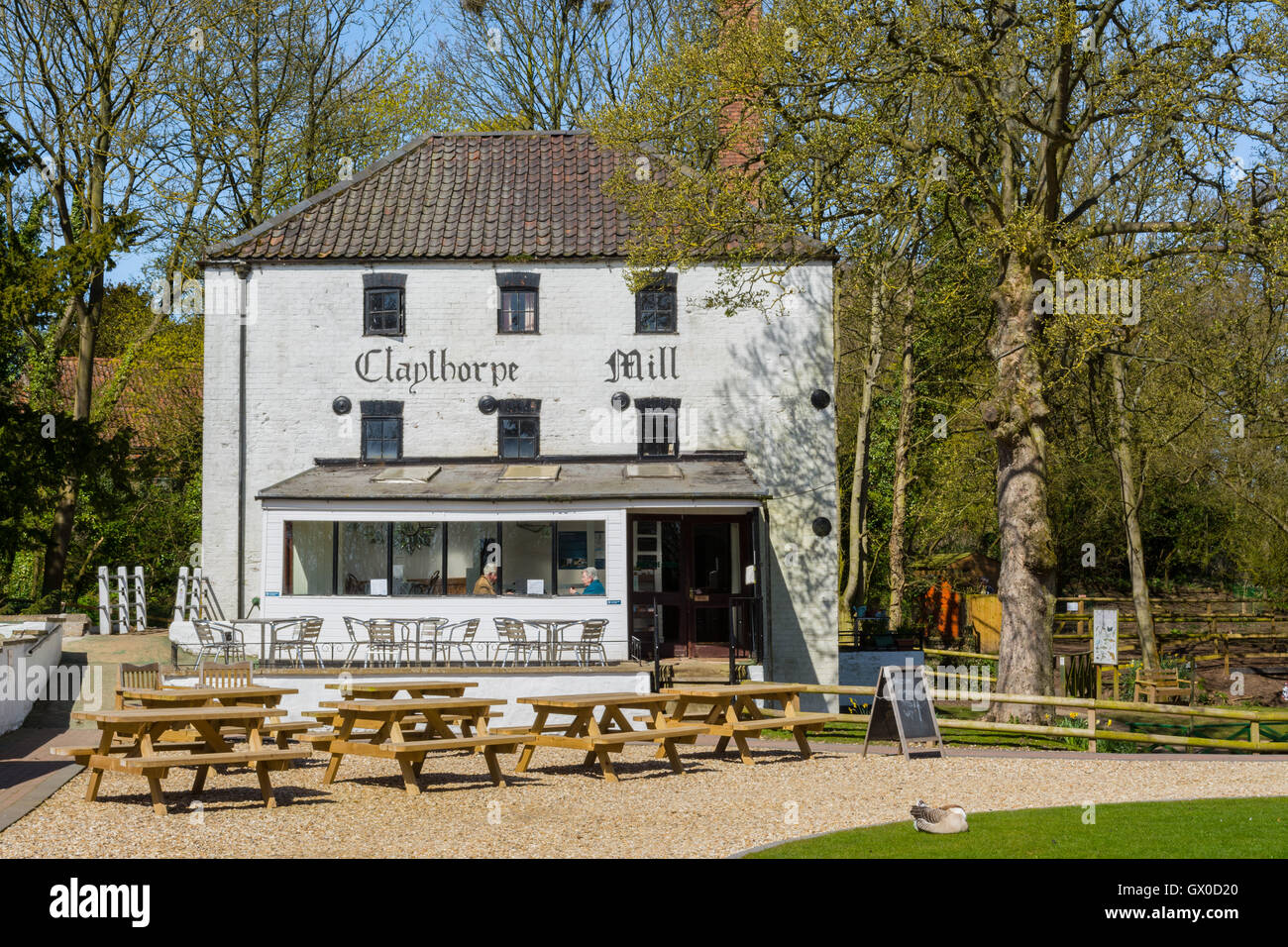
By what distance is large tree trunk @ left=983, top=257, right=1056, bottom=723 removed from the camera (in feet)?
63.1

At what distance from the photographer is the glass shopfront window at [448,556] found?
902 inches

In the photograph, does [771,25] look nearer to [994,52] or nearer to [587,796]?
[994,52]

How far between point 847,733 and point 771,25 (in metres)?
10.4

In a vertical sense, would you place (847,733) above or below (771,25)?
below

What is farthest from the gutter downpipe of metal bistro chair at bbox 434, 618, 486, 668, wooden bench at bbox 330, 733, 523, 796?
wooden bench at bbox 330, 733, 523, 796

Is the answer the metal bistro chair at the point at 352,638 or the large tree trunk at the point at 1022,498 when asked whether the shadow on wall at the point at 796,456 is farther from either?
the metal bistro chair at the point at 352,638

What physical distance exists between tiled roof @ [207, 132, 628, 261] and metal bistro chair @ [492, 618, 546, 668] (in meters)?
7.77

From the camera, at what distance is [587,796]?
12.4m

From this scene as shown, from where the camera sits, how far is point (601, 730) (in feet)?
47.1

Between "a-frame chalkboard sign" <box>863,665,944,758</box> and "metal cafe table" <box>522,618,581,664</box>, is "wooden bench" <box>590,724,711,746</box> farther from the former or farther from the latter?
"metal cafe table" <box>522,618,581,664</box>

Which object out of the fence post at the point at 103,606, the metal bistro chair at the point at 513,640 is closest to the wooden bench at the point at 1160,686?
the metal bistro chair at the point at 513,640

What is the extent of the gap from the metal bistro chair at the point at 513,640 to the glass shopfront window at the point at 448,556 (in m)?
1.54

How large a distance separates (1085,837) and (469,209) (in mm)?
19876
